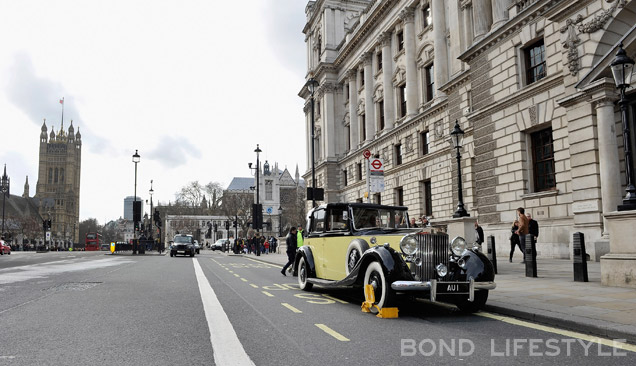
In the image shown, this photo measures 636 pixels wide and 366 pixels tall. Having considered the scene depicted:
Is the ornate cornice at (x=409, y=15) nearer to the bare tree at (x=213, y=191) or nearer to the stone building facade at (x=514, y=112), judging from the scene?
the stone building facade at (x=514, y=112)

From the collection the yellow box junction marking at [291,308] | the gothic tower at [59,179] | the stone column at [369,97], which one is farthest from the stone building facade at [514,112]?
the gothic tower at [59,179]

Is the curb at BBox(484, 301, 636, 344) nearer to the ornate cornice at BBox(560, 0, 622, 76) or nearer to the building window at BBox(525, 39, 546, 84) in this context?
the ornate cornice at BBox(560, 0, 622, 76)

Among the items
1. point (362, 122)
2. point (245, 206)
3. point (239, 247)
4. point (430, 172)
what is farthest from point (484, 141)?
point (245, 206)

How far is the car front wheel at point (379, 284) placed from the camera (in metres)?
6.62

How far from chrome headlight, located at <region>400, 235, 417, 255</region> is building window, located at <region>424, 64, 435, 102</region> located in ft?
89.1

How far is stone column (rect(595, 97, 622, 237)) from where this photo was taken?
13.7m

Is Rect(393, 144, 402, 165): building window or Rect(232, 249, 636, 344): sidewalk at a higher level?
Rect(393, 144, 402, 165): building window

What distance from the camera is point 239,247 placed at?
1811 inches

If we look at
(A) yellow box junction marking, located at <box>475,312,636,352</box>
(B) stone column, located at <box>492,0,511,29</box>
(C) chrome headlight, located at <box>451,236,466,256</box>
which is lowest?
(A) yellow box junction marking, located at <box>475,312,636,352</box>

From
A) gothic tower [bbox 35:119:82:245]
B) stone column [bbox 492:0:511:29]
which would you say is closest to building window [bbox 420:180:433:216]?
stone column [bbox 492:0:511:29]

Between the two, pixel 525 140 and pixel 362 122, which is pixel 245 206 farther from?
pixel 525 140

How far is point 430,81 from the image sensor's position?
33.0 meters

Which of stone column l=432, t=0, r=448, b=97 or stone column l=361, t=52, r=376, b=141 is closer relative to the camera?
stone column l=432, t=0, r=448, b=97

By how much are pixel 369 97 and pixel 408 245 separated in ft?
116
